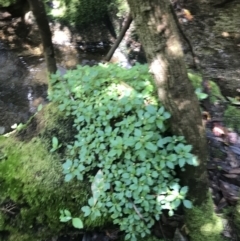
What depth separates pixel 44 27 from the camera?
4012mm

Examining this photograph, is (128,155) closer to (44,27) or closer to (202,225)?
(202,225)

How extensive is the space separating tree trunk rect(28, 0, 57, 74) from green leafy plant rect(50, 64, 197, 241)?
1.58 meters

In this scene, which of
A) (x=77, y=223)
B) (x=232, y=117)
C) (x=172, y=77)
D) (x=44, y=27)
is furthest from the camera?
(x=44, y=27)

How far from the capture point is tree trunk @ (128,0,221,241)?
2105 mm

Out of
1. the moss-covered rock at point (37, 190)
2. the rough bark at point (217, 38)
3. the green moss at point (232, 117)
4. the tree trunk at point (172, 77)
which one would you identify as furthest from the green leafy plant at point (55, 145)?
the rough bark at point (217, 38)

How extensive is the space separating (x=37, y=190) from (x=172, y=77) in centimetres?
122

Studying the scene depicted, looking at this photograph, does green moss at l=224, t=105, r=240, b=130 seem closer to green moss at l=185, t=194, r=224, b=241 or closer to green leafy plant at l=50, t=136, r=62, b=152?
green moss at l=185, t=194, r=224, b=241

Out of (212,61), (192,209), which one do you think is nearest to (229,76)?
(212,61)

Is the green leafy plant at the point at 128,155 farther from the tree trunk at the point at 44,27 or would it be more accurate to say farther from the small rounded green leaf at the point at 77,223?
the tree trunk at the point at 44,27

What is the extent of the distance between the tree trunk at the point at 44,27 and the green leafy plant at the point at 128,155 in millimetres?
1577

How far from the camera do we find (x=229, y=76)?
18.1ft

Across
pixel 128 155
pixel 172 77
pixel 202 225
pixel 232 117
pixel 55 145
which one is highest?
pixel 172 77

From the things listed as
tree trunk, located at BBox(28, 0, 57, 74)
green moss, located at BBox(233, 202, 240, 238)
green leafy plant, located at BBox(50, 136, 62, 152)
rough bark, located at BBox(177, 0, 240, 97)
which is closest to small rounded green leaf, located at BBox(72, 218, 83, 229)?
green leafy plant, located at BBox(50, 136, 62, 152)

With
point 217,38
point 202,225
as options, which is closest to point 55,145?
point 202,225
